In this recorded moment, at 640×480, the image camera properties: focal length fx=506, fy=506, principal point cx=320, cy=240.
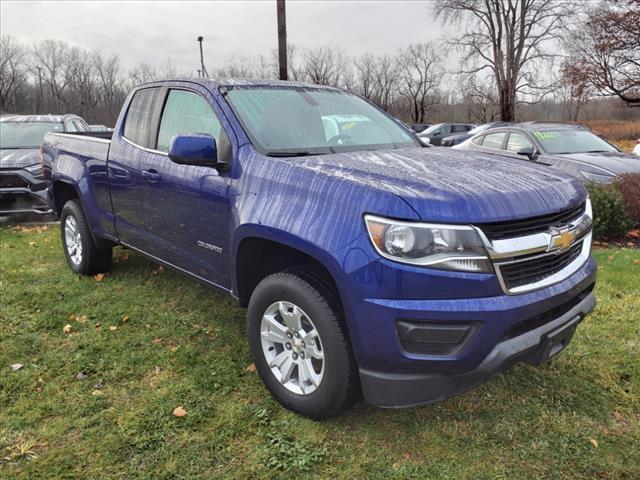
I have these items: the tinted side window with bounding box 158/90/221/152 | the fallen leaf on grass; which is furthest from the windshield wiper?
the fallen leaf on grass

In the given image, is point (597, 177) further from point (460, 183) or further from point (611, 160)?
point (460, 183)

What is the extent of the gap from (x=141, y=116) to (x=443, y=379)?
317 centimetres

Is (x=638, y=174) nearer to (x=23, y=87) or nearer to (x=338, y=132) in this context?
(x=338, y=132)

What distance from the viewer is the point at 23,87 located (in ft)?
208

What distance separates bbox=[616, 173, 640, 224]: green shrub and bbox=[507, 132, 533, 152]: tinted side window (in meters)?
1.85

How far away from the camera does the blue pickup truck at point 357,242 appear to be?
2172 millimetres

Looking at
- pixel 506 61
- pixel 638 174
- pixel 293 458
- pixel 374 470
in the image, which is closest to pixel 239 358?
pixel 293 458

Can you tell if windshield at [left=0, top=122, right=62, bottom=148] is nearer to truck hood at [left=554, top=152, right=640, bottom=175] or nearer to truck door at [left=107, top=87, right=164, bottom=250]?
truck door at [left=107, top=87, right=164, bottom=250]

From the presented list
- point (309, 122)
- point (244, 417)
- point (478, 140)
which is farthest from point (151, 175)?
point (478, 140)

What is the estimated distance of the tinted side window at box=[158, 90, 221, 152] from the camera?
11.0ft

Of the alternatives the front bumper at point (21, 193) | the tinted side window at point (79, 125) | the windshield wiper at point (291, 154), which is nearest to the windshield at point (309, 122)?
the windshield wiper at point (291, 154)

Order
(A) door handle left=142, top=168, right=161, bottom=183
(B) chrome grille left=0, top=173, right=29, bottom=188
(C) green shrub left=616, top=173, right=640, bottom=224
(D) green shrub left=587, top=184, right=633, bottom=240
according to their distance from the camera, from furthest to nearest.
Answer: (B) chrome grille left=0, top=173, right=29, bottom=188, (C) green shrub left=616, top=173, right=640, bottom=224, (D) green shrub left=587, top=184, right=633, bottom=240, (A) door handle left=142, top=168, right=161, bottom=183

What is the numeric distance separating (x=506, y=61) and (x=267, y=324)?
3641cm

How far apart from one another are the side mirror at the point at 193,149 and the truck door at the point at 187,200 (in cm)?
13
